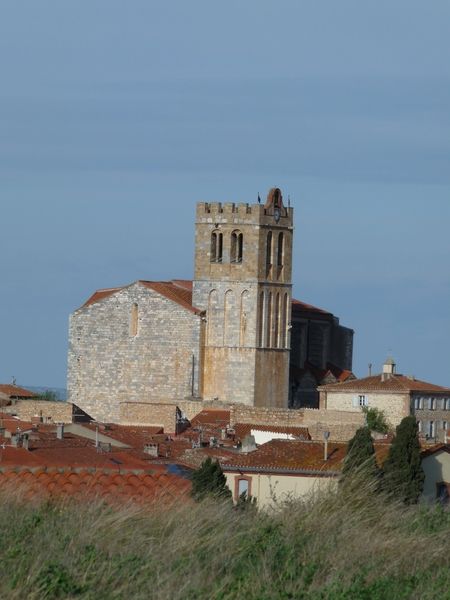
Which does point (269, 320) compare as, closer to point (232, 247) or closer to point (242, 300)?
point (242, 300)

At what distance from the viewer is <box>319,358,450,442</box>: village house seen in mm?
83312

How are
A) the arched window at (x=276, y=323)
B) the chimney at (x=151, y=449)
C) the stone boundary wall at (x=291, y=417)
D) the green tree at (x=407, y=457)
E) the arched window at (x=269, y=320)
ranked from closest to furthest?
the green tree at (x=407, y=457), the chimney at (x=151, y=449), the stone boundary wall at (x=291, y=417), the arched window at (x=269, y=320), the arched window at (x=276, y=323)

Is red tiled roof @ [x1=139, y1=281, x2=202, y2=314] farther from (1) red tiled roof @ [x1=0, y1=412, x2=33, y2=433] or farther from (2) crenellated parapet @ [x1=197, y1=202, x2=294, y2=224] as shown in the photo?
(1) red tiled roof @ [x1=0, y1=412, x2=33, y2=433]

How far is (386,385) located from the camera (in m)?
84.2

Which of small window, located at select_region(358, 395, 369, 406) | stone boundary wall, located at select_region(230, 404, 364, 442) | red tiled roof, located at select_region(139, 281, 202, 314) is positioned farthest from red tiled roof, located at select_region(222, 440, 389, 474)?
red tiled roof, located at select_region(139, 281, 202, 314)

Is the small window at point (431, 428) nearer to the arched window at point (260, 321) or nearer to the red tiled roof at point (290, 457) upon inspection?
the arched window at point (260, 321)

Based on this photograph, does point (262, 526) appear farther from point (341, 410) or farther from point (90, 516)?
point (341, 410)

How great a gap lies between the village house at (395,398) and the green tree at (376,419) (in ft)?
2.92

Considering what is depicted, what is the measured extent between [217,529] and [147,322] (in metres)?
72.1

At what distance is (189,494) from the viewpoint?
59.1 feet

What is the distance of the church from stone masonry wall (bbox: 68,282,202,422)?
0.04 m

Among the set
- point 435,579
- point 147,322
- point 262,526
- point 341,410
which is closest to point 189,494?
point 262,526

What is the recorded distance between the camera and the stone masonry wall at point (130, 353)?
85.8 metres

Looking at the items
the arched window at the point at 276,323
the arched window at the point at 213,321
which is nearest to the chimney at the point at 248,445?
the arched window at the point at 213,321
